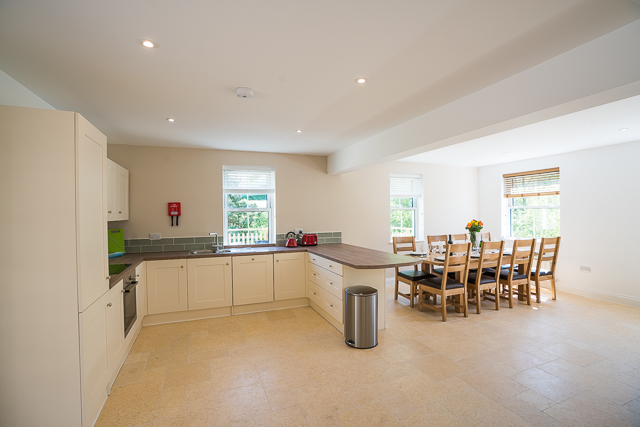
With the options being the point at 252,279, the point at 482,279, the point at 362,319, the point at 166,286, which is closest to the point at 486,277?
the point at 482,279

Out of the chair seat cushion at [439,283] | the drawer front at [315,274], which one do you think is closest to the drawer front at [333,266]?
the drawer front at [315,274]

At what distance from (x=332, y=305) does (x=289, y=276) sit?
3.20 ft

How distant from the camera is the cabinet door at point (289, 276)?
175 inches

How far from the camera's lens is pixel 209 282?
412 cm

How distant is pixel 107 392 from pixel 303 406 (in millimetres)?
1487

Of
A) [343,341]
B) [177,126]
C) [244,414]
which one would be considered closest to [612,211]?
[343,341]

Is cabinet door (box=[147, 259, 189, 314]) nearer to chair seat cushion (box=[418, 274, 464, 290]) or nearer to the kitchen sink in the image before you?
the kitchen sink

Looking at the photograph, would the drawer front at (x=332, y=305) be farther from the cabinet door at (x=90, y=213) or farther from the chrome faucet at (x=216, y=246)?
the cabinet door at (x=90, y=213)

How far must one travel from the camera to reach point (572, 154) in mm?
5223

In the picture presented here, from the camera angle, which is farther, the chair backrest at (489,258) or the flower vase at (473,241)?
the flower vase at (473,241)

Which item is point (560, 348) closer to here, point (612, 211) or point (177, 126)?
point (612, 211)

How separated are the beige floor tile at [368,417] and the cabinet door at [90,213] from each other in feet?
5.87

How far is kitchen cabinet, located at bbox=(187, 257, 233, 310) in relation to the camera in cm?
405

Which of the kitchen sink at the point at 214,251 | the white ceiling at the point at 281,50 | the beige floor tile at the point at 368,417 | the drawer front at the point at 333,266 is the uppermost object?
the white ceiling at the point at 281,50
